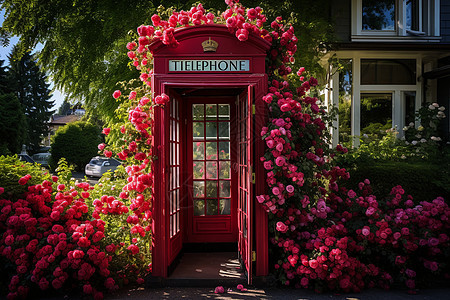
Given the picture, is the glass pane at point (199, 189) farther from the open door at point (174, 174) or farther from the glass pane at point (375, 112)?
the glass pane at point (375, 112)

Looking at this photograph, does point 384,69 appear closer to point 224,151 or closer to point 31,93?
point 224,151

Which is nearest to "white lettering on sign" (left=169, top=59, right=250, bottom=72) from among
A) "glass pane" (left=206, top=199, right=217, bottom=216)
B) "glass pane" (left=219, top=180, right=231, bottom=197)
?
"glass pane" (left=219, top=180, right=231, bottom=197)

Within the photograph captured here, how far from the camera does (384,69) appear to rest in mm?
8766

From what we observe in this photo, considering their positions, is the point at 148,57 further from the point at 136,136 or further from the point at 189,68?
the point at 136,136

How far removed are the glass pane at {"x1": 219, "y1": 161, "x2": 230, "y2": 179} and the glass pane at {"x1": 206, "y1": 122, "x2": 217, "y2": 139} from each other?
0.49 metres

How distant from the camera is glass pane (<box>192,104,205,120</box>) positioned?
231 inches

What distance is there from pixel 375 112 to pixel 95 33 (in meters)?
7.28

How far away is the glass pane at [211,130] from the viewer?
19.2 ft

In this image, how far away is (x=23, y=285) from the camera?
3.88 metres

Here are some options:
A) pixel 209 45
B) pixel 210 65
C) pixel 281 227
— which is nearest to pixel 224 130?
pixel 210 65

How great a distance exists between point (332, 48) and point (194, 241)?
18.5 feet

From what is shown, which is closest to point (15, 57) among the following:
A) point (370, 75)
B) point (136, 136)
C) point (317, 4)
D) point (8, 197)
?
point (8, 197)


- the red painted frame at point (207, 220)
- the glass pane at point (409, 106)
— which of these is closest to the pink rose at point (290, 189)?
the red painted frame at point (207, 220)

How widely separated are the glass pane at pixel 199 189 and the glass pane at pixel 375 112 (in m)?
5.15
